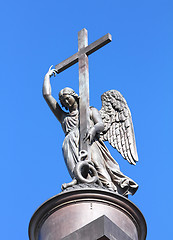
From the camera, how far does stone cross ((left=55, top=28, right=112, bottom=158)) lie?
10.9 m

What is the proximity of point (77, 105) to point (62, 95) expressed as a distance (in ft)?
1.12

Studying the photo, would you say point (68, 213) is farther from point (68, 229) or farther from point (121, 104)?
point (121, 104)

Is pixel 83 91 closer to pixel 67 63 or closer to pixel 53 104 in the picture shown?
pixel 53 104

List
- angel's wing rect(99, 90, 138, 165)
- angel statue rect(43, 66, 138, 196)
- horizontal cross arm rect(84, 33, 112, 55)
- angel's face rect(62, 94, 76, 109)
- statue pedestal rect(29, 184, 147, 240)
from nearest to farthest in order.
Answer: statue pedestal rect(29, 184, 147, 240) < angel statue rect(43, 66, 138, 196) < angel's face rect(62, 94, 76, 109) < angel's wing rect(99, 90, 138, 165) < horizontal cross arm rect(84, 33, 112, 55)

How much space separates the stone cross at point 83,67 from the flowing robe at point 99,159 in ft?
0.46

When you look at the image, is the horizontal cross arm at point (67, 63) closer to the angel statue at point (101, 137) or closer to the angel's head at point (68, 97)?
the angel statue at point (101, 137)

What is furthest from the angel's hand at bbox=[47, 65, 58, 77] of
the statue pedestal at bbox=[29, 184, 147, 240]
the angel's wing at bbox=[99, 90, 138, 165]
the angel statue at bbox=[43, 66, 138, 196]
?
the statue pedestal at bbox=[29, 184, 147, 240]

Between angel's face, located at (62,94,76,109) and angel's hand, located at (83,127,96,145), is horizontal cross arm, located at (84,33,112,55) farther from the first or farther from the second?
angel's hand, located at (83,127,96,145)

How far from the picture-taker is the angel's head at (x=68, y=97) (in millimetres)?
11172

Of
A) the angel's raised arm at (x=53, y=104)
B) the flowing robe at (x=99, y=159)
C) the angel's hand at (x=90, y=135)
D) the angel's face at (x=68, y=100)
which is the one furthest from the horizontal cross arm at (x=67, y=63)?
the angel's hand at (x=90, y=135)

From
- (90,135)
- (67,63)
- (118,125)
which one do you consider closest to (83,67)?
(67,63)

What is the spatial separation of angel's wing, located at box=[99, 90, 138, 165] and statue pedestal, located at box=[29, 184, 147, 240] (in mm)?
1765

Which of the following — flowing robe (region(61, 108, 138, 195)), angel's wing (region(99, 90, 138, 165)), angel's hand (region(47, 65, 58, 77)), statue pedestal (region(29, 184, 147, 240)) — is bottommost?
statue pedestal (region(29, 184, 147, 240))

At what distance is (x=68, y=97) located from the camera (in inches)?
439
